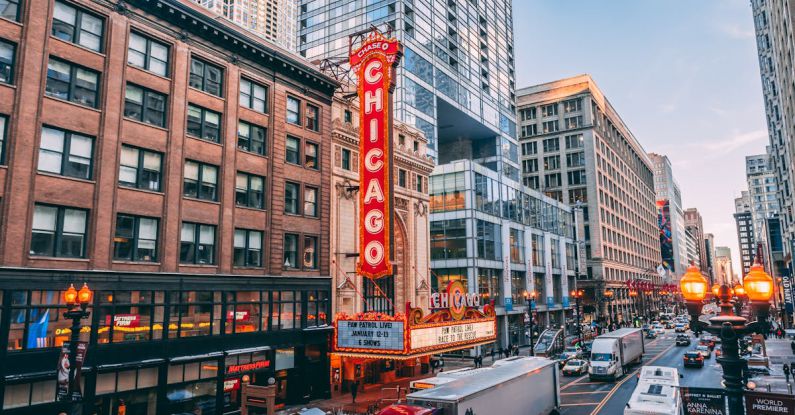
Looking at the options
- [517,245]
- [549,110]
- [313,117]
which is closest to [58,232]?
[313,117]

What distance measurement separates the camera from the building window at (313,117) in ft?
129

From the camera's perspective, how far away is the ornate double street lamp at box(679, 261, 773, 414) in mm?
11008

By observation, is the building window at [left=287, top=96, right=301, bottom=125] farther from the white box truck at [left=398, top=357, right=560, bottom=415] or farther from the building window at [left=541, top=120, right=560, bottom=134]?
the building window at [left=541, top=120, right=560, bottom=134]

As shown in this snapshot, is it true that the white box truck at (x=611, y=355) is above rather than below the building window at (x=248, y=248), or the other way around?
below

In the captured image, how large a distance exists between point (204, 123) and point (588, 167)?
330 feet

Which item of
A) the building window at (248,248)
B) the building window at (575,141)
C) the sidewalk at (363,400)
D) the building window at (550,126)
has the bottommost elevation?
the sidewalk at (363,400)

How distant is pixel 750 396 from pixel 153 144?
97.0ft

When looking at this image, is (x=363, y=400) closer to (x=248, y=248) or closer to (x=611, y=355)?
(x=248, y=248)

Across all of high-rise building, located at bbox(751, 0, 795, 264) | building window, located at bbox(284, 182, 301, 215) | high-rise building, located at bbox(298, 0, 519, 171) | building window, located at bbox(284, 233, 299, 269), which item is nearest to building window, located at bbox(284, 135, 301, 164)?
building window, located at bbox(284, 182, 301, 215)

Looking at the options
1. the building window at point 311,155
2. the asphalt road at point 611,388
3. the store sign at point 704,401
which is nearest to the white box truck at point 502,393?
the asphalt road at point 611,388

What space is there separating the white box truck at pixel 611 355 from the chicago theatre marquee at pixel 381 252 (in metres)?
9.71

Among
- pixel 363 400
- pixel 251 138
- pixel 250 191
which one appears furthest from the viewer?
pixel 363 400

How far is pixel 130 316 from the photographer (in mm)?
27125

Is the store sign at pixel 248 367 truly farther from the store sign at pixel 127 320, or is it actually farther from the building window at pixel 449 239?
the building window at pixel 449 239
